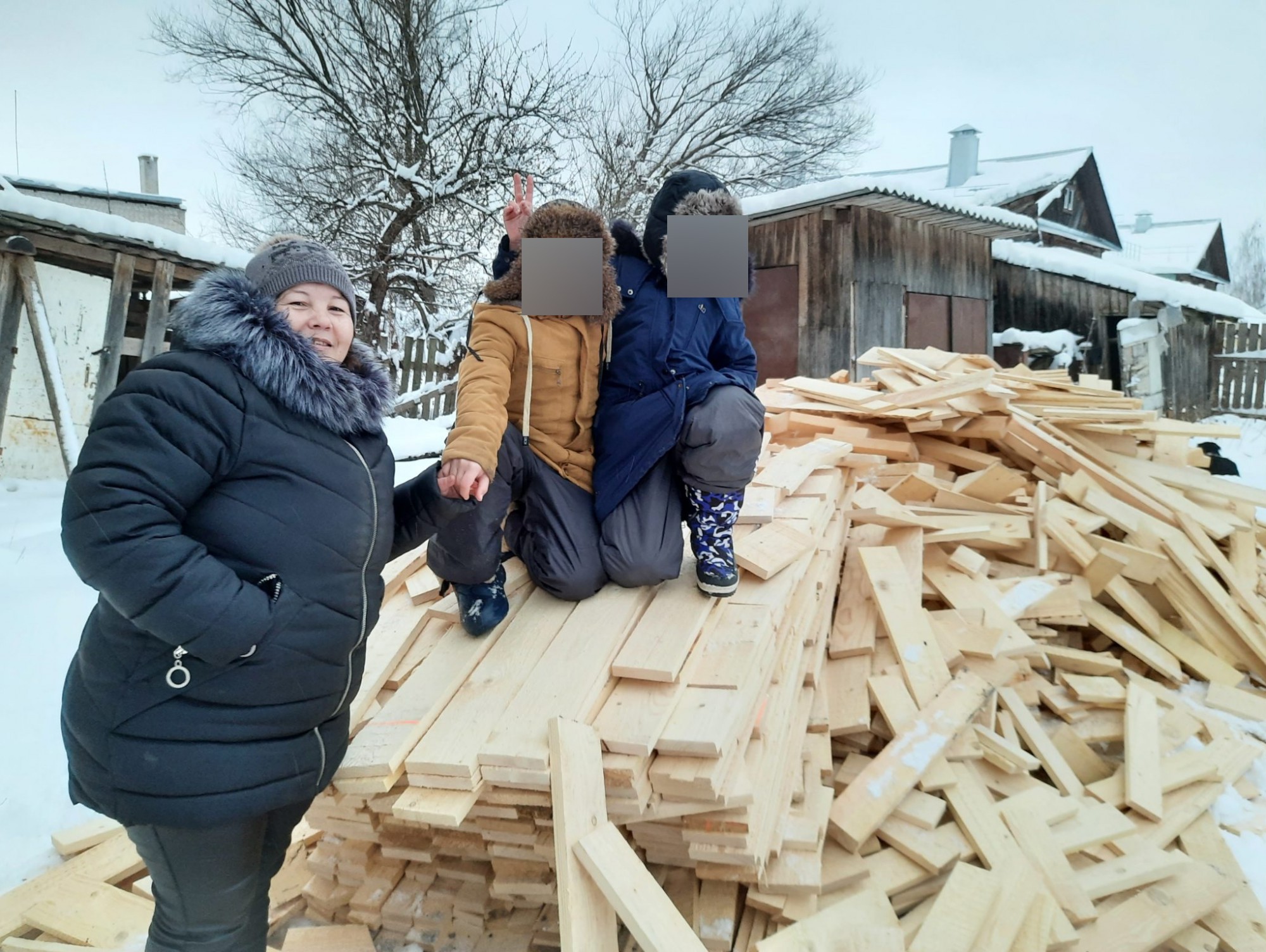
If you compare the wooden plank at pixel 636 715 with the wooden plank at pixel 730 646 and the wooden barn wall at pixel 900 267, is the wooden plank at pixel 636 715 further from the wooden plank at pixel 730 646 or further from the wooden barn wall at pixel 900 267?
the wooden barn wall at pixel 900 267

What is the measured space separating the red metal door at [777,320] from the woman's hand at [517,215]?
906 centimetres

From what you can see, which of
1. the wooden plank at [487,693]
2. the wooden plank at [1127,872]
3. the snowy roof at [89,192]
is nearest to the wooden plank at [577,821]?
the wooden plank at [487,693]

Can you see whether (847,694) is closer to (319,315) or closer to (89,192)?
(319,315)

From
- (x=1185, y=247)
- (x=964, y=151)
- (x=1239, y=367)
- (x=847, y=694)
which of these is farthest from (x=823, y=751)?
(x=1185, y=247)

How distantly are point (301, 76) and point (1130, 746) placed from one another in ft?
53.3

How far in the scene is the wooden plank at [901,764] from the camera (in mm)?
2771

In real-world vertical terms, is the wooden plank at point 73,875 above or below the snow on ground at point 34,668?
below

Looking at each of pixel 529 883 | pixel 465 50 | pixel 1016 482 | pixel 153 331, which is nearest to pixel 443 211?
pixel 465 50

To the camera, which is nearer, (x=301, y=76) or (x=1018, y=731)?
(x=1018, y=731)

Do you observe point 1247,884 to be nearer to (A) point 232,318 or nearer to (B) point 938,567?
(B) point 938,567

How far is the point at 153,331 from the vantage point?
6852 millimetres

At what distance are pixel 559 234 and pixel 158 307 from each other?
580cm

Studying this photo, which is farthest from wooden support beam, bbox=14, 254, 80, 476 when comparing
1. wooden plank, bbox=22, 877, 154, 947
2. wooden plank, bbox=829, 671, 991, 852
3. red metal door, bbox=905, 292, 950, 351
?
red metal door, bbox=905, 292, 950, 351

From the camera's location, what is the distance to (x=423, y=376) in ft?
44.8
